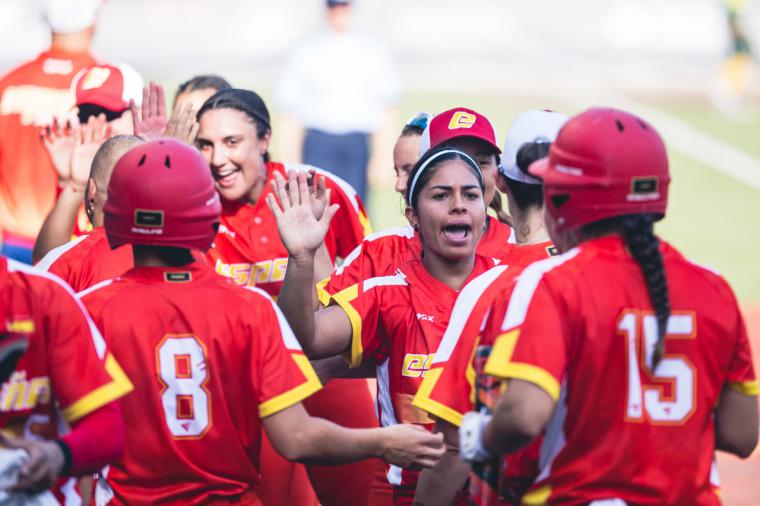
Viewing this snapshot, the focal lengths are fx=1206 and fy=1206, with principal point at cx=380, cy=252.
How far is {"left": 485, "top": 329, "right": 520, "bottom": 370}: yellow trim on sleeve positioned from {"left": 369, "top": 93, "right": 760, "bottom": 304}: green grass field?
9703 mm

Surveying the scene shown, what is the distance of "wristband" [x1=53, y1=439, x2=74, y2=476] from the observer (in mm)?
3396

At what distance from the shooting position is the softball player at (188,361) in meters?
3.85

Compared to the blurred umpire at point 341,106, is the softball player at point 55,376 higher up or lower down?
higher up

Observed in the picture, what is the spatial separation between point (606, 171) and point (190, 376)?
4.78ft

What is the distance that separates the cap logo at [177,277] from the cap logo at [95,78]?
2739 millimetres

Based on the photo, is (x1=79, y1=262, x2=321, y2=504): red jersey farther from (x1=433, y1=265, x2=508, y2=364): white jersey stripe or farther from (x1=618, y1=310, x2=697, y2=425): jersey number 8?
(x1=618, y1=310, x2=697, y2=425): jersey number 8

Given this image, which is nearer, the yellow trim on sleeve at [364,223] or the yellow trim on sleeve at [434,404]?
the yellow trim on sleeve at [434,404]

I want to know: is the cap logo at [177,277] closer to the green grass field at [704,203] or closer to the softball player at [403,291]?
the softball player at [403,291]

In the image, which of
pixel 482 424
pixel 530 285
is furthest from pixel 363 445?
pixel 530 285

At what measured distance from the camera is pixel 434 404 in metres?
4.07

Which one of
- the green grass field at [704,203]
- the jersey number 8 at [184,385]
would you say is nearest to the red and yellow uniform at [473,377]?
the jersey number 8 at [184,385]

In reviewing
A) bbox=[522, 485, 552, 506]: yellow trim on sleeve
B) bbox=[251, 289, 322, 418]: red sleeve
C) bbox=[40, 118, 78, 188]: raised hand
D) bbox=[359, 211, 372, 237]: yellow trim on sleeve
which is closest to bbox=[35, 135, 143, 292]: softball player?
bbox=[40, 118, 78, 188]: raised hand

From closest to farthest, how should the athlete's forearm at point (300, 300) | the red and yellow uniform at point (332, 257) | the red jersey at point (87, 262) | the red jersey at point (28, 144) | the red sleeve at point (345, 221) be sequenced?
the athlete's forearm at point (300, 300) → the red jersey at point (87, 262) → the red and yellow uniform at point (332, 257) → the red sleeve at point (345, 221) → the red jersey at point (28, 144)

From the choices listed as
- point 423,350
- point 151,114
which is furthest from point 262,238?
point 423,350
